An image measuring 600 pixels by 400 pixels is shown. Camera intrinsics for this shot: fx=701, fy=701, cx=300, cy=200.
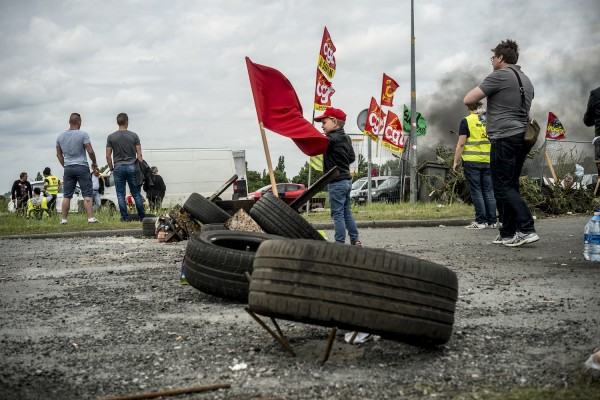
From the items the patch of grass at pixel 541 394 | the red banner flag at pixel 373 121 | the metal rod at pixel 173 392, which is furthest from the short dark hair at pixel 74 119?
the patch of grass at pixel 541 394

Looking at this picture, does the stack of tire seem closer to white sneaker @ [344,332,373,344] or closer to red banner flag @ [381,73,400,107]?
white sneaker @ [344,332,373,344]

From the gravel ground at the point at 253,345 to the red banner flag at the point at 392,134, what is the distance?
1338 cm

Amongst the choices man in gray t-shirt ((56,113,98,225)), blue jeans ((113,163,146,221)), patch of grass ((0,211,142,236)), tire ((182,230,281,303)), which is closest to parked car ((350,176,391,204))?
blue jeans ((113,163,146,221))

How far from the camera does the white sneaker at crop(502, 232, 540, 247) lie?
824cm

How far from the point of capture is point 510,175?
26.7ft

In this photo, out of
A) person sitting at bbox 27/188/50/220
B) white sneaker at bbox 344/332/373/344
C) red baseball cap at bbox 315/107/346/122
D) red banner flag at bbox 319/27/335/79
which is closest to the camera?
white sneaker at bbox 344/332/373/344

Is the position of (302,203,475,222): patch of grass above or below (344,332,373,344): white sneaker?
below

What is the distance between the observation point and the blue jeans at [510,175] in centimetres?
813

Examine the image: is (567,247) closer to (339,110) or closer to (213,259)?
(339,110)

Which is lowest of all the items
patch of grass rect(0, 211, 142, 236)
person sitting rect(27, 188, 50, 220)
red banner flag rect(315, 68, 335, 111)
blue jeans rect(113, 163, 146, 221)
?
patch of grass rect(0, 211, 142, 236)

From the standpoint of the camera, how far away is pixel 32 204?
59.8 ft

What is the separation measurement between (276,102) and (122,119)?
5825 mm

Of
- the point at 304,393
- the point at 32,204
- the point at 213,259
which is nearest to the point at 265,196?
the point at 213,259

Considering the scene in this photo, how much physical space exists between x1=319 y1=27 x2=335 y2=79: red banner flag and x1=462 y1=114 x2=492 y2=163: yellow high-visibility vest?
22.1 feet
